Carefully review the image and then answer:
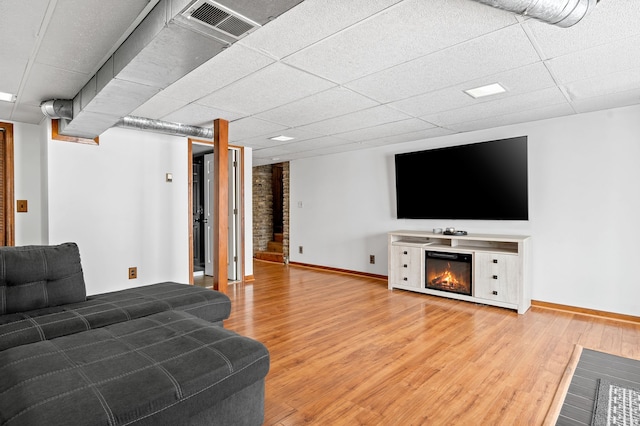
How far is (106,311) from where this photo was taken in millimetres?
2344

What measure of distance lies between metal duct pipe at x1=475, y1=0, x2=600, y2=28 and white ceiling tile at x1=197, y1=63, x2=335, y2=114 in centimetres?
156

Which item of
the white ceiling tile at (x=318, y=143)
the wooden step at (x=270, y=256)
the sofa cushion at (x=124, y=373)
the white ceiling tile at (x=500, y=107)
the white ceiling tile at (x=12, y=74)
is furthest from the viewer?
the wooden step at (x=270, y=256)

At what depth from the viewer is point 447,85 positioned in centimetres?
308

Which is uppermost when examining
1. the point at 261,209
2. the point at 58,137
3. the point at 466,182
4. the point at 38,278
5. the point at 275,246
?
the point at 58,137

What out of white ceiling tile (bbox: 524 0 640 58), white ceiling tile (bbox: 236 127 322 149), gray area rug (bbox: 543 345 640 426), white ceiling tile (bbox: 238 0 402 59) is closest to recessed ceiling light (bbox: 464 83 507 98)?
white ceiling tile (bbox: 524 0 640 58)

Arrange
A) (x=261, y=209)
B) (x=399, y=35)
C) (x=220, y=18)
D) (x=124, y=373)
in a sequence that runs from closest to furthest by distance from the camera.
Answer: (x=124, y=373) < (x=220, y=18) < (x=399, y=35) < (x=261, y=209)

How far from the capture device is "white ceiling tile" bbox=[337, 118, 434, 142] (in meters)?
4.42

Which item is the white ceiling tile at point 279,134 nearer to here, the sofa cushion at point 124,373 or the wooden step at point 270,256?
the wooden step at point 270,256

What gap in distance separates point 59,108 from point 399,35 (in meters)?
3.24

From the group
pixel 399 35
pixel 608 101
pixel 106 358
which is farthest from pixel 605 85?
pixel 106 358

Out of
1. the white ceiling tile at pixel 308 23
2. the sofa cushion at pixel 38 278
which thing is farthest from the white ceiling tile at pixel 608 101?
the sofa cushion at pixel 38 278

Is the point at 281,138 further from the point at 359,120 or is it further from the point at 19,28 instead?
the point at 19,28

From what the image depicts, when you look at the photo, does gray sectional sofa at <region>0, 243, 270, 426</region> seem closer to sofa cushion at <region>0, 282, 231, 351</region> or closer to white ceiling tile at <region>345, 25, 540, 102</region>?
sofa cushion at <region>0, 282, 231, 351</region>

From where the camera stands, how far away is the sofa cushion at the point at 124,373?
4.05 ft
